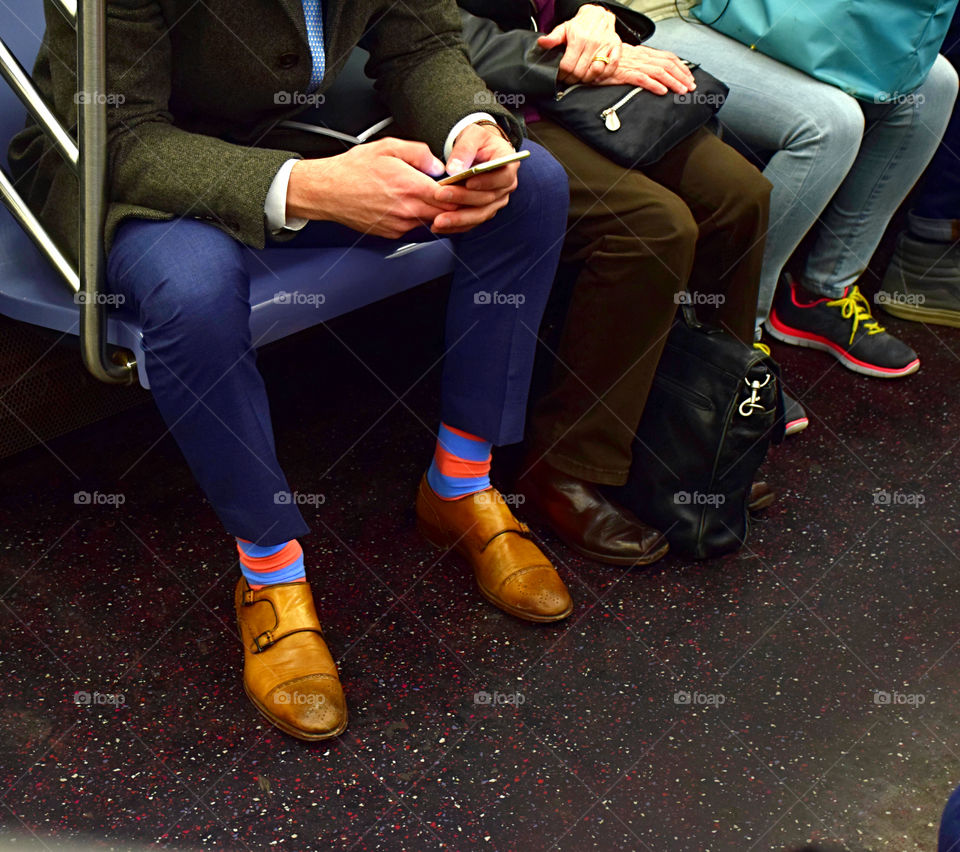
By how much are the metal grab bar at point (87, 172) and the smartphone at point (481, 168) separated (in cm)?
47

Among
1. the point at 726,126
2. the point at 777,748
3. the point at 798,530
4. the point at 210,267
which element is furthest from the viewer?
the point at 726,126

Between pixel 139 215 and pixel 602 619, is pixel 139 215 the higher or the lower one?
the higher one

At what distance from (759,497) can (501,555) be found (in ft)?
1.99

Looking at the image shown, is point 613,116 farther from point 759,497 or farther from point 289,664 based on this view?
point 289,664

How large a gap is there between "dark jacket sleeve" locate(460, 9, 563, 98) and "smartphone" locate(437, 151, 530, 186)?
40 cm

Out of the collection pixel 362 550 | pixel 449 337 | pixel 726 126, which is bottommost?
pixel 362 550

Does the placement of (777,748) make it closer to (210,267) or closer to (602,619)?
(602,619)

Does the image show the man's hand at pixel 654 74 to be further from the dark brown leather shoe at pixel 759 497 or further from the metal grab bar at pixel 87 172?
the metal grab bar at pixel 87 172

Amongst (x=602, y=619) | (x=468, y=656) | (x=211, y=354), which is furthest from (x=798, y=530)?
(x=211, y=354)

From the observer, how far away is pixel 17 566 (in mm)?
1849

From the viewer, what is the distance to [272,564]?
5.33 ft

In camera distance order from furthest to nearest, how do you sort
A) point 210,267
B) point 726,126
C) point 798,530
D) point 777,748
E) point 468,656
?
point 726,126 → point 798,530 → point 468,656 → point 777,748 → point 210,267

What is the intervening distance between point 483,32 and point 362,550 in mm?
973

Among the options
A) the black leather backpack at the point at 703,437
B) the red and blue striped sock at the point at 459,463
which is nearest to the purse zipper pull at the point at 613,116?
the black leather backpack at the point at 703,437
